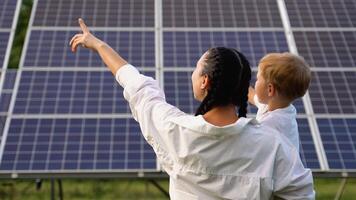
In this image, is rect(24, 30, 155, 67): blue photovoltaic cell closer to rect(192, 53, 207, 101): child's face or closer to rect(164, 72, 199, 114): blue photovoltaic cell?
rect(164, 72, 199, 114): blue photovoltaic cell

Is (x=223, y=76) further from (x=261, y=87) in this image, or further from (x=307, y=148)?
(x=307, y=148)

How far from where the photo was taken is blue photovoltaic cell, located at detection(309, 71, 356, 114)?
6801mm

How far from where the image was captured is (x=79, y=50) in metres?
7.27

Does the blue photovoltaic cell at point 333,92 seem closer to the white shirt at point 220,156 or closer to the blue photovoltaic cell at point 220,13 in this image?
the blue photovoltaic cell at point 220,13

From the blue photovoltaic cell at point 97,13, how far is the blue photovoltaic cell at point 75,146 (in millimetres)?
1708

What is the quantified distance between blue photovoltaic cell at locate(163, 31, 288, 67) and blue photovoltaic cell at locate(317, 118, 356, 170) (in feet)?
3.93

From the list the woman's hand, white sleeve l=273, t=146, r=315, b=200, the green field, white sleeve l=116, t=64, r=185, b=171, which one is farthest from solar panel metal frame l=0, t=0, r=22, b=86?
white sleeve l=273, t=146, r=315, b=200

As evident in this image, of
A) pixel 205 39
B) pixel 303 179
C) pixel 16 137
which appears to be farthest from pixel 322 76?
pixel 303 179

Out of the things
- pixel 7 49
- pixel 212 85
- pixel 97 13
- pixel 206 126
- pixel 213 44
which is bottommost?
pixel 206 126

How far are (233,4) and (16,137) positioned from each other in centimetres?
358

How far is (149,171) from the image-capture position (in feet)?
19.4

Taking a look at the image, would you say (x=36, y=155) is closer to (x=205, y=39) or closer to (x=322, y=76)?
(x=205, y=39)

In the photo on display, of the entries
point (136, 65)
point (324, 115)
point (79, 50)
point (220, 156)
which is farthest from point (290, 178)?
point (79, 50)

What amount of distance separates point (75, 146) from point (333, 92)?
309cm
